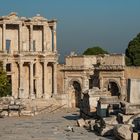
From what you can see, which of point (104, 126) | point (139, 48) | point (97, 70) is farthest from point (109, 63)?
point (104, 126)

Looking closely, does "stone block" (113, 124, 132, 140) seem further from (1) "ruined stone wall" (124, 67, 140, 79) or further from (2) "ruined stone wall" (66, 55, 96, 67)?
(2) "ruined stone wall" (66, 55, 96, 67)

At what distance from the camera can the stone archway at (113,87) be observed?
51906 mm

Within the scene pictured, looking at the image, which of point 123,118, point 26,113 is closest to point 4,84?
point 26,113

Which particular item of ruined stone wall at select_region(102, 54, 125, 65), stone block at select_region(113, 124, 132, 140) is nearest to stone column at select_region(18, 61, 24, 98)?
ruined stone wall at select_region(102, 54, 125, 65)

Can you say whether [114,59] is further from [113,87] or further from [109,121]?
[109,121]

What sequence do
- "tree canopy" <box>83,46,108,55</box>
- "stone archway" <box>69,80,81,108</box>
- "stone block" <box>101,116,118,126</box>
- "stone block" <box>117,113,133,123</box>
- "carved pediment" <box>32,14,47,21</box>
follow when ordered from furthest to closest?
"tree canopy" <box>83,46,108,55</box>, "carved pediment" <box>32,14,47,21</box>, "stone archway" <box>69,80,81,108</box>, "stone block" <box>117,113,133,123</box>, "stone block" <box>101,116,118,126</box>

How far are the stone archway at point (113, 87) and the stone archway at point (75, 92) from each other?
13.5 feet

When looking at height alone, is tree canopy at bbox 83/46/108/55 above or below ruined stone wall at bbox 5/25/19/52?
below

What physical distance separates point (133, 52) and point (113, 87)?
18251 mm

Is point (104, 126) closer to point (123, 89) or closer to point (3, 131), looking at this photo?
point (3, 131)

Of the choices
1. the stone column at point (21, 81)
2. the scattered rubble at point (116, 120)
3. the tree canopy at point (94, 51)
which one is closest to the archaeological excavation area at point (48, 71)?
the stone column at point (21, 81)

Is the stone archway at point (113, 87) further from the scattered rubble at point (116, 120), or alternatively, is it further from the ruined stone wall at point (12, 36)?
the scattered rubble at point (116, 120)

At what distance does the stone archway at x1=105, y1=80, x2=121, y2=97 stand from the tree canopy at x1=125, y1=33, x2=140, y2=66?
53.9 ft

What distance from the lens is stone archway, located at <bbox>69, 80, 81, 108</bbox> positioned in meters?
55.3
